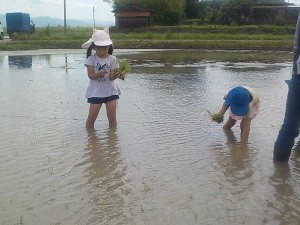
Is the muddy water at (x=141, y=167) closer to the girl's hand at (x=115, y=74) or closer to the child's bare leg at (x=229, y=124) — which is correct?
the child's bare leg at (x=229, y=124)

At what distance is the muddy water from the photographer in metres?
3.14

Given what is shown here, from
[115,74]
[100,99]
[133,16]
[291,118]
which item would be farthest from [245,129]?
[133,16]

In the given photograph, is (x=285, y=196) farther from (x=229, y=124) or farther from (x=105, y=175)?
(x=229, y=124)

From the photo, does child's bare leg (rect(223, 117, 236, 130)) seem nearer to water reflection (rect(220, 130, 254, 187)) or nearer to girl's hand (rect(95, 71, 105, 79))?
water reflection (rect(220, 130, 254, 187))

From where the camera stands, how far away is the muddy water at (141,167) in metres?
3.14

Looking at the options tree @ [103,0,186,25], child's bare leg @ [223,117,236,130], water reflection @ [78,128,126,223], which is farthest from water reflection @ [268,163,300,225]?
tree @ [103,0,186,25]

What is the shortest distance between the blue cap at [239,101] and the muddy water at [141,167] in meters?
0.44

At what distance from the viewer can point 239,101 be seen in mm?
4949

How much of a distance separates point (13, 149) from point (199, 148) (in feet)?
7.46

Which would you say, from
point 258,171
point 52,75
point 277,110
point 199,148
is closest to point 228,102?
point 199,148

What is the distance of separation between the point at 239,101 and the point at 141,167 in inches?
63.4

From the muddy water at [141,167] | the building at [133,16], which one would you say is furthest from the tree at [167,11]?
the muddy water at [141,167]

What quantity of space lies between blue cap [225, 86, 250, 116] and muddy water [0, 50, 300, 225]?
1.44 feet

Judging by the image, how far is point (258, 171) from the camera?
13.5ft
